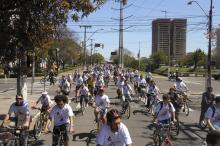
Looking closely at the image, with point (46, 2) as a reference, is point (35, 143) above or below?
below

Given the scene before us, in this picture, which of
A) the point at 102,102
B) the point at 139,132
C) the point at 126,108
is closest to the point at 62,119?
the point at 102,102

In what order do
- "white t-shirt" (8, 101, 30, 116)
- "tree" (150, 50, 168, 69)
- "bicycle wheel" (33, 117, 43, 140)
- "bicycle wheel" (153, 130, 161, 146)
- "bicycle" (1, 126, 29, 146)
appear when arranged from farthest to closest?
"tree" (150, 50, 168, 69)
"bicycle wheel" (33, 117, 43, 140)
"bicycle wheel" (153, 130, 161, 146)
"white t-shirt" (8, 101, 30, 116)
"bicycle" (1, 126, 29, 146)

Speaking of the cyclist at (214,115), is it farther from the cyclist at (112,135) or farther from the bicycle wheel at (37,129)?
the bicycle wheel at (37,129)

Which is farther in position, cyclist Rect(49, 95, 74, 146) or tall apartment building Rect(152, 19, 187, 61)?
tall apartment building Rect(152, 19, 187, 61)

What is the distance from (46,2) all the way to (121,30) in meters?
70.9

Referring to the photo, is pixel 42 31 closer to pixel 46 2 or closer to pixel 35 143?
pixel 46 2

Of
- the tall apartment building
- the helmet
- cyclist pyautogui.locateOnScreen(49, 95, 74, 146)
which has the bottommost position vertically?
cyclist pyautogui.locateOnScreen(49, 95, 74, 146)

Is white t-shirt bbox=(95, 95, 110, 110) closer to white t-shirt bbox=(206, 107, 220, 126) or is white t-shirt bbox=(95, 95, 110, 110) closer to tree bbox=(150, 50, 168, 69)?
white t-shirt bbox=(206, 107, 220, 126)

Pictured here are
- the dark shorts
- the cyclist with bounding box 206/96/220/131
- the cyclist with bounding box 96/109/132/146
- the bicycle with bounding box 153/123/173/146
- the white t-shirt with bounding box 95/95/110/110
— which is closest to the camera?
the cyclist with bounding box 96/109/132/146

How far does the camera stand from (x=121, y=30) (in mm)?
85750

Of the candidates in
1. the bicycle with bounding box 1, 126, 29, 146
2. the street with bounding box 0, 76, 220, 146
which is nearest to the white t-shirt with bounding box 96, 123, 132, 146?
the bicycle with bounding box 1, 126, 29, 146

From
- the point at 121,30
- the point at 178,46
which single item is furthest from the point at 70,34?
the point at 178,46

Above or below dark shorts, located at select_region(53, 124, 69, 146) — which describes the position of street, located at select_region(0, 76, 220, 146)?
below

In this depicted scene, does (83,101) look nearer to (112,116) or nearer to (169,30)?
(112,116)
